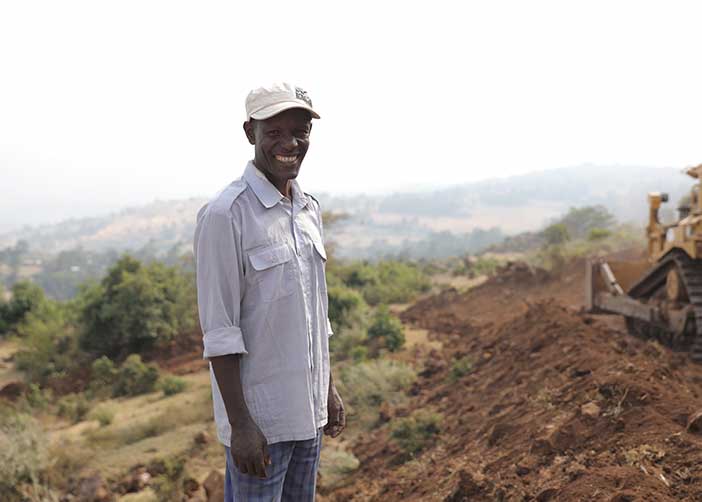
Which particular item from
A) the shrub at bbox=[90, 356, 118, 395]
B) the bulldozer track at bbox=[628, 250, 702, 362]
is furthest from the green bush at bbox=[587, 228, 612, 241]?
the shrub at bbox=[90, 356, 118, 395]

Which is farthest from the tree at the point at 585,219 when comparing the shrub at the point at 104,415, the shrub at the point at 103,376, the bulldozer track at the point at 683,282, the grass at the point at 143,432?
the shrub at the point at 104,415

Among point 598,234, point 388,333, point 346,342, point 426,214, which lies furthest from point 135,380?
point 426,214

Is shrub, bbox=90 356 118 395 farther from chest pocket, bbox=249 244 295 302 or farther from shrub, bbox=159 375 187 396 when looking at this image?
chest pocket, bbox=249 244 295 302

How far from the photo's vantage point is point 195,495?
→ 16.4 feet

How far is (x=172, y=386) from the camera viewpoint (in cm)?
995

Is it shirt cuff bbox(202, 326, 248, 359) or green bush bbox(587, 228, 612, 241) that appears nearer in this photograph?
shirt cuff bbox(202, 326, 248, 359)

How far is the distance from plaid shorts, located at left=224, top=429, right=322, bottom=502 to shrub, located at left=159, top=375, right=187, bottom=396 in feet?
26.9

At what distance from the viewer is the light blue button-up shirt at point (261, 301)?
194cm

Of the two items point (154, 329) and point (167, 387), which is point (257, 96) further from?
point (154, 329)

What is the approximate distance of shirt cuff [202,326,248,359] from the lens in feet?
6.31

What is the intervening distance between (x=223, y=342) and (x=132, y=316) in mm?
12868

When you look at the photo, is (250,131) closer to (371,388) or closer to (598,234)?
(371,388)

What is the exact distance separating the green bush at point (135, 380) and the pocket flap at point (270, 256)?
9362 millimetres

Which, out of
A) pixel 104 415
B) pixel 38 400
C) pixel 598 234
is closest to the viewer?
pixel 104 415
